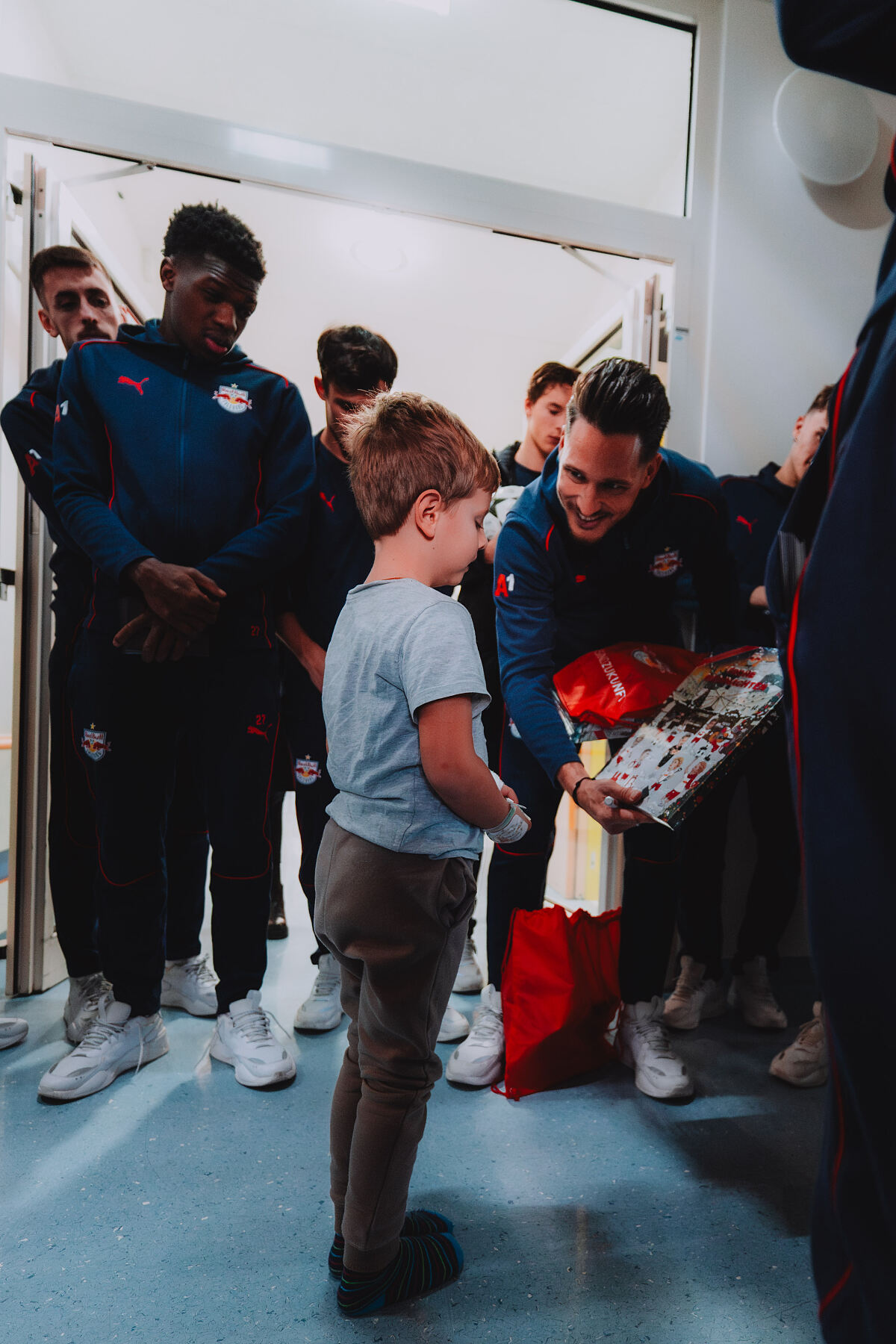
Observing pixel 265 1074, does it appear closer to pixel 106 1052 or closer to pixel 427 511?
pixel 106 1052

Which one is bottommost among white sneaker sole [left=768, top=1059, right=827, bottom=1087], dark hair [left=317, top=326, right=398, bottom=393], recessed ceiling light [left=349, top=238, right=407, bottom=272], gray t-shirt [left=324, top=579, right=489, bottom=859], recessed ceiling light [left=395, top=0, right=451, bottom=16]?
white sneaker sole [left=768, top=1059, right=827, bottom=1087]

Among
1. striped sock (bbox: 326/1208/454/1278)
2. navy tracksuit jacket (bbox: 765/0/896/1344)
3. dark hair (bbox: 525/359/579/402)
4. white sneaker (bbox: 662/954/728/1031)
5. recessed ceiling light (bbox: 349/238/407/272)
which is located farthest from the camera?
recessed ceiling light (bbox: 349/238/407/272)

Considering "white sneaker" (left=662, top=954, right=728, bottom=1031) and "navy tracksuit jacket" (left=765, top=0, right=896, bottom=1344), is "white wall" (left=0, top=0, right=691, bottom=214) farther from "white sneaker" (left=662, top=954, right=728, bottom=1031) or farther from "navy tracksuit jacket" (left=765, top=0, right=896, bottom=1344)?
"white sneaker" (left=662, top=954, right=728, bottom=1031)

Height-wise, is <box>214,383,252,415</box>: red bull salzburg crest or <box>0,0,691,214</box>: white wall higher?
<box>0,0,691,214</box>: white wall

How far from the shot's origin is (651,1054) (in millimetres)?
1515

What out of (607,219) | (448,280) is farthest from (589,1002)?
(448,280)

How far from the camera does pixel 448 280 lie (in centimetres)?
404

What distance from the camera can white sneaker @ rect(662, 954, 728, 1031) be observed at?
1.79 meters

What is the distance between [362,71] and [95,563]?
5.71ft

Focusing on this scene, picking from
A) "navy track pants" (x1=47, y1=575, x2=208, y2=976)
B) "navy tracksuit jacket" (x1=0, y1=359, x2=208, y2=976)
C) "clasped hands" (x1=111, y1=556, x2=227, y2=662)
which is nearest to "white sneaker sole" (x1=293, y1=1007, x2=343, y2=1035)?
"navy tracksuit jacket" (x1=0, y1=359, x2=208, y2=976)

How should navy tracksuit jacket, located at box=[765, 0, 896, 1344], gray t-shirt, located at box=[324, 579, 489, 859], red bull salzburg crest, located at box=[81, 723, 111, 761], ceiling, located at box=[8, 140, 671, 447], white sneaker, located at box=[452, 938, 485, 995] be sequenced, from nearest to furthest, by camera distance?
1. navy tracksuit jacket, located at box=[765, 0, 896, 1344]
2. gray t-shirt, located at box=[324, 579, 489, 859]
3. red bull salzburg crest, located at box=[81, 723, 111, 761]
4. white sneaker, located at box=[452, 938, 485, 995]
5. ceiling, located at box=[8, 140, 671, 447]

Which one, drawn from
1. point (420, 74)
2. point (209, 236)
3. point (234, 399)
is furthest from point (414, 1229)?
point (420, 74)

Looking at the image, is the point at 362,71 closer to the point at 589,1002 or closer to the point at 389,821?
the point at 389,821

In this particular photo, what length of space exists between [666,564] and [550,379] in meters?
0.95
